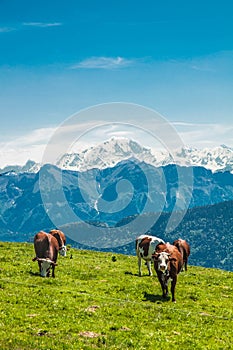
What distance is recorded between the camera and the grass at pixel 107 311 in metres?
17.5

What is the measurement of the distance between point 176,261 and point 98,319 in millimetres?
6903

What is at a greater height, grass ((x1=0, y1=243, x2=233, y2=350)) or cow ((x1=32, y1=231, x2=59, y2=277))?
cow ((x1=32, y1=231, x2=59, y2=277))

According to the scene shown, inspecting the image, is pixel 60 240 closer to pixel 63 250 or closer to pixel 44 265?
pixel 63 250

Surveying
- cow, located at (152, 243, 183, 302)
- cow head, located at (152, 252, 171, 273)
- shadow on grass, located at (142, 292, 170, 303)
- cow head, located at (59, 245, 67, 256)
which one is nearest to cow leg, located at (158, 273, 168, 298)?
cow, located at (152, 243, 183, 302)

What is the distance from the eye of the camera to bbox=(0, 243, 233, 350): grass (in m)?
17.5

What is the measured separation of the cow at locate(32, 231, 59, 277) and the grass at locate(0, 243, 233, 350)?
895 mm

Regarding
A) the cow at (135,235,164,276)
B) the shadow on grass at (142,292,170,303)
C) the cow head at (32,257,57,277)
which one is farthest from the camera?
the cow at (135,235,164,276)

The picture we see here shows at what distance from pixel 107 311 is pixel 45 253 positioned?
9.48 m

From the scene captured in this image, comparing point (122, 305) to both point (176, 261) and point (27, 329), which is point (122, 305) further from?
point (27, 329)

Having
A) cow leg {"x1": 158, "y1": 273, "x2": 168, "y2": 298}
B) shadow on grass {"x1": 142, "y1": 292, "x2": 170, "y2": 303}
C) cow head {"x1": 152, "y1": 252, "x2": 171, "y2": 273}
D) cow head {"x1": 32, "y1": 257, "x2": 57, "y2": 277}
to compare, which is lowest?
shadow on grass {"x1": 142, "y1": 292, "x2": 170, "y2": 303}

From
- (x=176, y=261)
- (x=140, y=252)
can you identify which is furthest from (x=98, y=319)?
(x=140, y=252)

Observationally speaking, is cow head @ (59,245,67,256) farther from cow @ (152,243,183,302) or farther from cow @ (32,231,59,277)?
cow @ (152,243,183,302)

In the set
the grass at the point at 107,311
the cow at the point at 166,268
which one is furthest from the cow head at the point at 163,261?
the grass at the point at 107,311

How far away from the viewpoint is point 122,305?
75.9 feet
